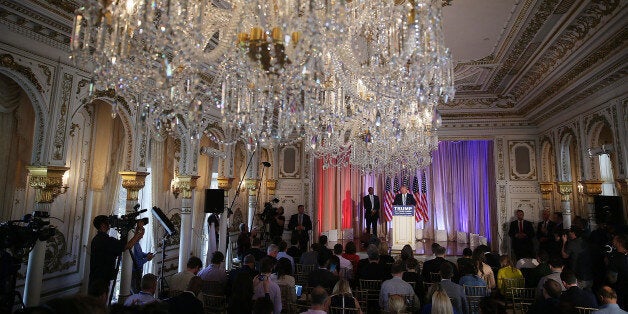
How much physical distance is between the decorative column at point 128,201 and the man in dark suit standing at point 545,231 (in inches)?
348

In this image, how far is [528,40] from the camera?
6.33 meters

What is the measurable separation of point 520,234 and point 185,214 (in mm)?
8426

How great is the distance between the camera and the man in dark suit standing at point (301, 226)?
1009 cm

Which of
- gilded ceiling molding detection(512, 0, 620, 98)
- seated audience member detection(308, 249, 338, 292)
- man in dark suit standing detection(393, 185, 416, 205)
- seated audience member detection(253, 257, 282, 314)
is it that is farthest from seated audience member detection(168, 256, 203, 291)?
man in dark suit standing detection(393, 185, 416, 205)

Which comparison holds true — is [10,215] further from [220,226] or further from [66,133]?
[220,226]

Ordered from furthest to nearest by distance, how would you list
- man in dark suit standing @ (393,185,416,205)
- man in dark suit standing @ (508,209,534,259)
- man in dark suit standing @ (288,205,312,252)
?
man in dark suit standing @ (393,185,416,205)
man in dark suit standing @ (288,205,312,252)
man in dark suit standing @ (508,209,534,259)

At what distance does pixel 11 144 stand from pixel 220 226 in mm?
4206

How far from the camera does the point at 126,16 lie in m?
2.89

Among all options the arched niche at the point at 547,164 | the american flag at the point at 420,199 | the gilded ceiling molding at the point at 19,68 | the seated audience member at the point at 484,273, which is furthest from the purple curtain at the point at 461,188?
the gilded ceiling molding at the point at 19,68

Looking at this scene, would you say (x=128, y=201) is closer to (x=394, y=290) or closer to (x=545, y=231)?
(x=394, y=290)

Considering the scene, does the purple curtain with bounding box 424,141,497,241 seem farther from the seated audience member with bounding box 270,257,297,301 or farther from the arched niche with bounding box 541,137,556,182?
the seated audience member with bounding box 270,257,297,301

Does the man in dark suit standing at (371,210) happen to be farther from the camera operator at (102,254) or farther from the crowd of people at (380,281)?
the camera operator at (102,254)

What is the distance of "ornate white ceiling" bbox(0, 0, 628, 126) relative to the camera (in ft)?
14.7

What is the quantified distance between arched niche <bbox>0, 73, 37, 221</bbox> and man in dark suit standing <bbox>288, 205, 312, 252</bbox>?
6179 mm
